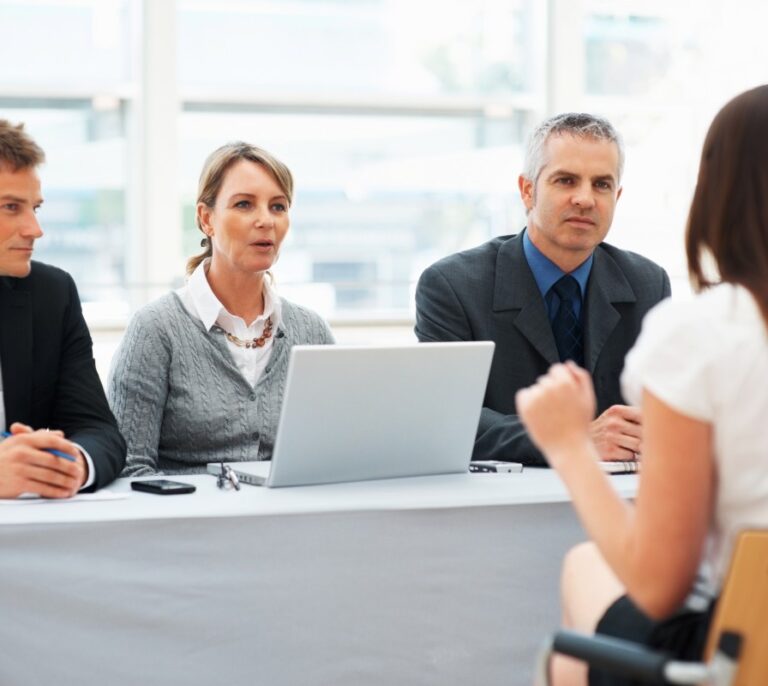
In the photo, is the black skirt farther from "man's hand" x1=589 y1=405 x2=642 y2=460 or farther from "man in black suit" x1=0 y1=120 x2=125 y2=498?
"man in black suit" x1=0 y1=120 x2=125 y2=498

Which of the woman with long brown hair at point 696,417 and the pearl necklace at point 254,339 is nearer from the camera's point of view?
the woman with long brown hair at point 696,417

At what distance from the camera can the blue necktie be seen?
2734 millimetres

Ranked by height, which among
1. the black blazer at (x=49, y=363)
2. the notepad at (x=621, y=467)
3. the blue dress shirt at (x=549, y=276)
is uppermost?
the blue dress shirt at (x=549, y=276)

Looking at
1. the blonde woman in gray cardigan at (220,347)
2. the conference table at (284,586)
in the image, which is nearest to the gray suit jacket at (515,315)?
the blonde woman in gray cardigan at (220,347)

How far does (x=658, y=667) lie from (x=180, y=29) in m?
3.95

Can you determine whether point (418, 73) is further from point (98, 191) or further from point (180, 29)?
point (98, 191)

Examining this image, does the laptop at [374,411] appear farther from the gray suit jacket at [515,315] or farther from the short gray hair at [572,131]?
the short gray hair at [572,131]

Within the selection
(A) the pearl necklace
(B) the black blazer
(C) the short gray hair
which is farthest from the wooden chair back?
(C) the short gray hair

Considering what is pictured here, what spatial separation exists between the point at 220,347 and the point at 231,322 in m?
0.09

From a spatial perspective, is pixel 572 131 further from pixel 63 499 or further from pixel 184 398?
pixel 63 499

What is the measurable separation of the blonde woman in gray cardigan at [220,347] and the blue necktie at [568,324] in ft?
1.86

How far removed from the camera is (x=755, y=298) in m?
1.30

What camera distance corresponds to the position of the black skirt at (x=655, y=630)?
1.30 meters

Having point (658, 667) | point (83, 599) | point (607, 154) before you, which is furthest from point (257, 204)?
point (658, 667)
